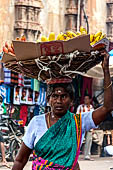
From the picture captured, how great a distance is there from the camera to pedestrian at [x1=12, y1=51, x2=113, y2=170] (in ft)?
15.0

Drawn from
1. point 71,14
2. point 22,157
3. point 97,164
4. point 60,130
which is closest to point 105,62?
point 60,130

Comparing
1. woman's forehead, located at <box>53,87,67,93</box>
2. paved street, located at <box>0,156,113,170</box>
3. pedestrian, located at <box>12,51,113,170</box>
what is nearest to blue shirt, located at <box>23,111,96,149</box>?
pedestrian, located at <box>12,51,113,170</box>

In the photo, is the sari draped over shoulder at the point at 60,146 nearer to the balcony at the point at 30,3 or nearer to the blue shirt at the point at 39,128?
the blue shirt at the point at 39,128

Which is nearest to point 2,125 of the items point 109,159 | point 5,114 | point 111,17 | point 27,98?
point 5,114

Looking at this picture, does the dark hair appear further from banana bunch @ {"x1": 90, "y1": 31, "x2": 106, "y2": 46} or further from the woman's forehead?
banana bunch @ {"x1": 90, "y1": 31, "x2": 106, "y2": 46}

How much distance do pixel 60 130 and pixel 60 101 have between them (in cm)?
24

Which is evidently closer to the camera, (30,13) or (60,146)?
(60,146)

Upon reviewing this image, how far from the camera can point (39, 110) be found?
15016 mm

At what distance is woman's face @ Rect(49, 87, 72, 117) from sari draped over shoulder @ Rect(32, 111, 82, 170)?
0.05 metres

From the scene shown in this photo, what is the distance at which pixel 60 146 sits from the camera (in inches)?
181

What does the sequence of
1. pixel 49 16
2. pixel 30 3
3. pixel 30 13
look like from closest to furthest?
1. pixel 30 3
2. pixel 30 13
3. pixel 49 16

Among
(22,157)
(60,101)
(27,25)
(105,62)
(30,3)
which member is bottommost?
(22,157)

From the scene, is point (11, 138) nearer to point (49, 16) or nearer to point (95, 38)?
point (49, 16)

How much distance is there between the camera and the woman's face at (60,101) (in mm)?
4727
